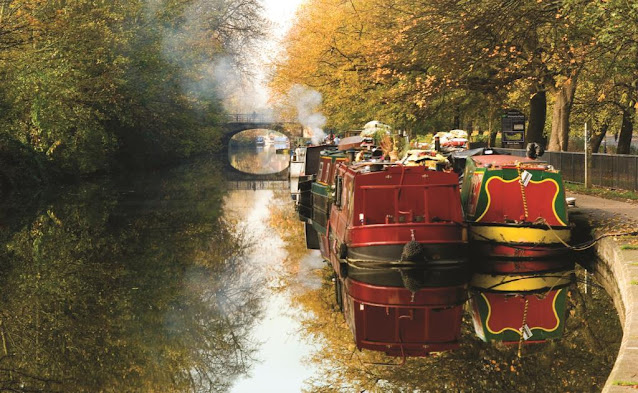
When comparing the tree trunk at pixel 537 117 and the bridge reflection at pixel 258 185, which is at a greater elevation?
the tree trunk at pixel 537 117

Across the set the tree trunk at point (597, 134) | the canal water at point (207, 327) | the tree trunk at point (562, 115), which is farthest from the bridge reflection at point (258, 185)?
the canal water at point (207, 327)

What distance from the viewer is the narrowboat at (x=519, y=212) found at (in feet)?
61.7

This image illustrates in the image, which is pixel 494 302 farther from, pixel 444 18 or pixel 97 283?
pixel 444 18

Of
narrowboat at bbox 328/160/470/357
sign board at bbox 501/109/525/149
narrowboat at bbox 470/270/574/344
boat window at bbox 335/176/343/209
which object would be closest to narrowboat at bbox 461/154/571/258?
narrowboat at bbox 470/270/574/344

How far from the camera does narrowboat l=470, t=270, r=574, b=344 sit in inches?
494

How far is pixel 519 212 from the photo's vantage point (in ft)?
63.9

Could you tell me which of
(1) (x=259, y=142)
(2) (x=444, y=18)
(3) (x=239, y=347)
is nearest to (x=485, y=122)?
(2) (x=444, y=18)

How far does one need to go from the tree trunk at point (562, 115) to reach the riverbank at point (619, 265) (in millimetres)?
4943

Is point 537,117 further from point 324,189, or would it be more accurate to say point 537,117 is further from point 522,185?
point 522,185

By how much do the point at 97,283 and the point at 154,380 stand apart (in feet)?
23.4

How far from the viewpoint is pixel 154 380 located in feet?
34.4

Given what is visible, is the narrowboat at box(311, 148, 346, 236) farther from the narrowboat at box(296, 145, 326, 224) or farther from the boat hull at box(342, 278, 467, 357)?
the boat hull at box(342, 278, 467, 357)

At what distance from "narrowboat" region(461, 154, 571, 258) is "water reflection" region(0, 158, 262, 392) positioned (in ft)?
16.6

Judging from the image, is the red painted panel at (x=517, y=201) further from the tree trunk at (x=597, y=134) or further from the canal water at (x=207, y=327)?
the tree trunk at (x=597, y=134)
